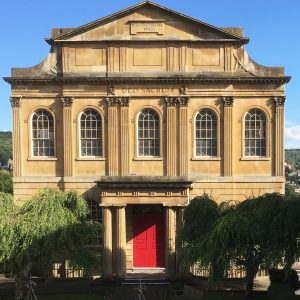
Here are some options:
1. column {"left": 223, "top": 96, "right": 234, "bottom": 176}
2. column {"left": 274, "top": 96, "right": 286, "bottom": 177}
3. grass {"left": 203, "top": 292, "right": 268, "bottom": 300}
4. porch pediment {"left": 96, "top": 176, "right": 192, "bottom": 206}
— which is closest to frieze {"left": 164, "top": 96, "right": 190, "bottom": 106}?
column {"left": 223, "top": 96, "right": 234, "bottom": 176}

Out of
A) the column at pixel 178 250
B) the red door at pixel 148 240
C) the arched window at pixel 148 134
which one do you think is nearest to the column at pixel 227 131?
the arched window at pixel 148 134

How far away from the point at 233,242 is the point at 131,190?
728 cm

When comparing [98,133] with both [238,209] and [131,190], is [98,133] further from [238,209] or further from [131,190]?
[238,209]

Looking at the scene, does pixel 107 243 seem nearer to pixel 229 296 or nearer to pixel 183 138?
pixel 229 296

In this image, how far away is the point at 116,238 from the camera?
2197 centimetres

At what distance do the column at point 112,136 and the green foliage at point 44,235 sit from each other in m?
4.06

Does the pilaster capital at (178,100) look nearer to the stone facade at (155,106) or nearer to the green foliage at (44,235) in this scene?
the stone facade at (155,106)

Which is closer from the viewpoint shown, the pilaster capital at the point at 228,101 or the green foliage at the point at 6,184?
the pilaster capital at the point at 228,101

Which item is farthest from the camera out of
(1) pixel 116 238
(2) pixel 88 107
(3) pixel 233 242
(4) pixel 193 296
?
(2) pixel 88 107

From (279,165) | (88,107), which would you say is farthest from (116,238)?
(279,165)

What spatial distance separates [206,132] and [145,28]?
20.4ft

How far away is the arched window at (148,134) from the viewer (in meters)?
23.5

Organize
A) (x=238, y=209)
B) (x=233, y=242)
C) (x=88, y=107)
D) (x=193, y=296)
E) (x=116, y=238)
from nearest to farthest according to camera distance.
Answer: (x=233, y=242) → (x=238, y=209) → (x=193, y=296) → (x=116, y=238) → (x=88, y=107)

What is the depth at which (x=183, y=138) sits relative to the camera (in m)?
23.1
